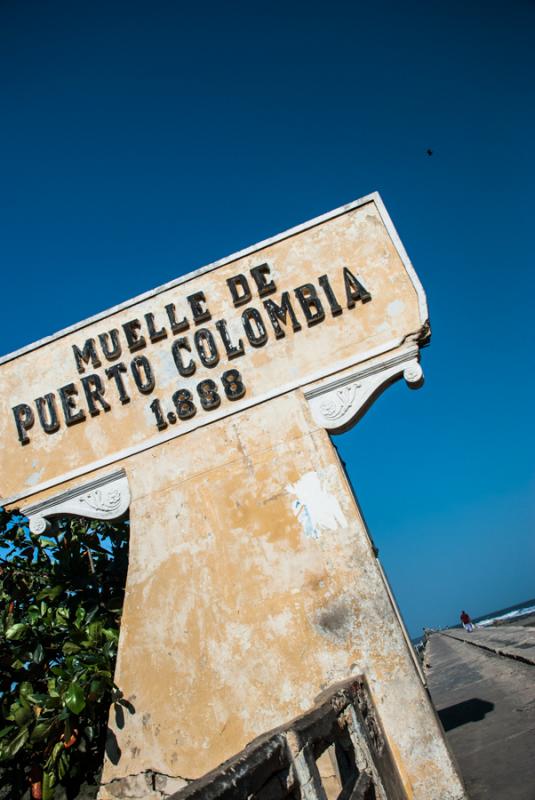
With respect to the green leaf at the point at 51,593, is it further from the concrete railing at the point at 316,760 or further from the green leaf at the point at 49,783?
the concrete railing at the point at 316,760

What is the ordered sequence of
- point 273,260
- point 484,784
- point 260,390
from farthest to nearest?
point 273,260 → point 260,390 → point 484,784

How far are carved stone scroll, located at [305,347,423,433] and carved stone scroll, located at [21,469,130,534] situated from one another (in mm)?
1832

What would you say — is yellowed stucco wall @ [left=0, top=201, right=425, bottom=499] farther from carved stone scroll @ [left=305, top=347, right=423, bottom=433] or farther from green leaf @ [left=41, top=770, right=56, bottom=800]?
green leaf @ [left=41, top=770, right=56, bottom=800]

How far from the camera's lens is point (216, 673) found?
4.68 metres

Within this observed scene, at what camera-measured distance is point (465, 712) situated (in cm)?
857

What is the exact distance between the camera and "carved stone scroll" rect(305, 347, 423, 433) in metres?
5.16

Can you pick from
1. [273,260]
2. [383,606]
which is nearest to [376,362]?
[273,260]

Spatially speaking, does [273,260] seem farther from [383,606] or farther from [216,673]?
[216,673]

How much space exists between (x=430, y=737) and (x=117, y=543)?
4.69 meters

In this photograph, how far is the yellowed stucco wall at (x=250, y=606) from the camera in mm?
A: 4438

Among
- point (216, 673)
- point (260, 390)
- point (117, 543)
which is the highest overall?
point (260, 390)

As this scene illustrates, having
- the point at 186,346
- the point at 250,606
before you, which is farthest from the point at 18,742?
the point at 186,346

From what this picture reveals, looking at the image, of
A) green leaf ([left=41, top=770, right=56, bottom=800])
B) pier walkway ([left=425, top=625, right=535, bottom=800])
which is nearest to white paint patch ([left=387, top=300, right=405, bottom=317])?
pier walkway ([left=425, top=625, right=535, bottom=800])

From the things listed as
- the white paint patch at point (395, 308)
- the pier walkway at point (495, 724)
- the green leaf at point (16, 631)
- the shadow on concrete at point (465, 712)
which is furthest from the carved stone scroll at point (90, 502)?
the shadow on concrete at point (465, 712)
